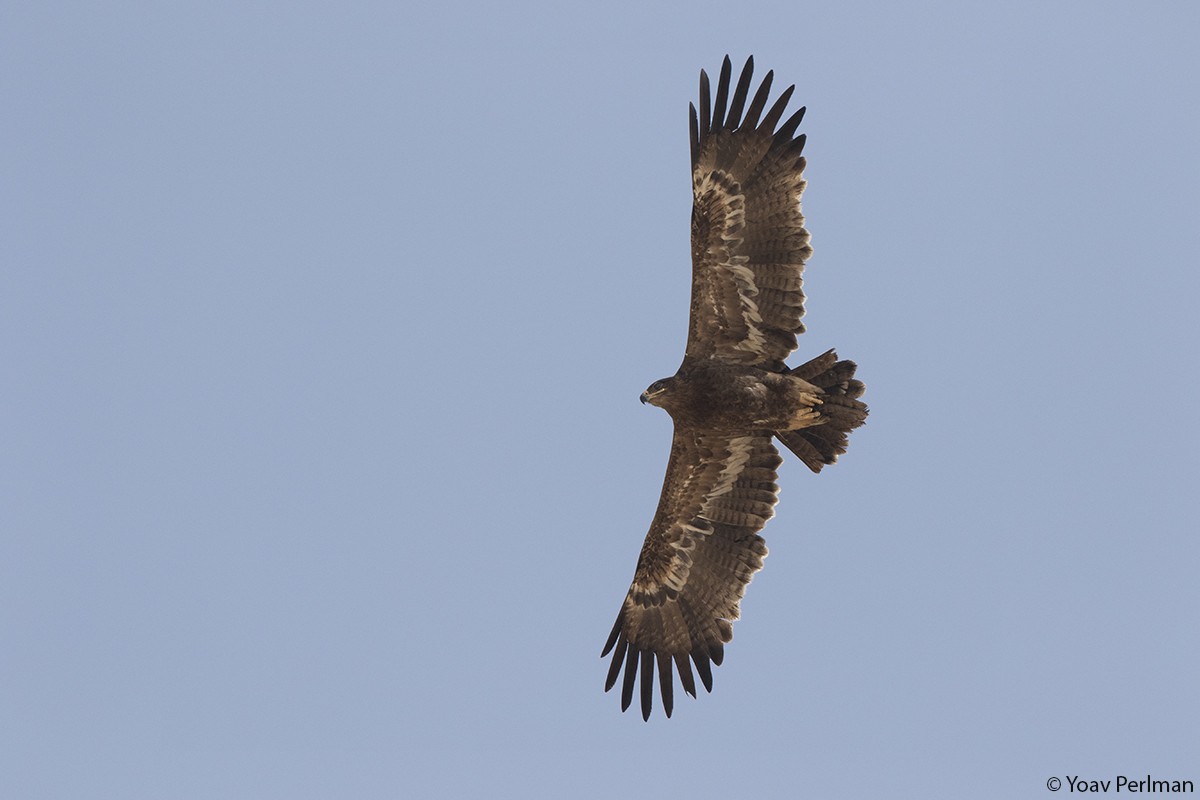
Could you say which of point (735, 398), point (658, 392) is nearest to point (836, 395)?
point (735, 398)

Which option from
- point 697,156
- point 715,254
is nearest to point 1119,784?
point 715,254

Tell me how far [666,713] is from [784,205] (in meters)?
5.61

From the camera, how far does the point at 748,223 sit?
1366 centimetres

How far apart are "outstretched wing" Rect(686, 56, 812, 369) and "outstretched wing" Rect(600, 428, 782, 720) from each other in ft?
4.17

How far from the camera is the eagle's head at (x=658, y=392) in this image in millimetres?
14062

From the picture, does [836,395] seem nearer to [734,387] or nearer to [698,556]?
[734,387]

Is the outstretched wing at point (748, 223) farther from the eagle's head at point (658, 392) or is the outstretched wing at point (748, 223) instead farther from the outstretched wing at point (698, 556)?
the outstretched wing at point (698, 556)

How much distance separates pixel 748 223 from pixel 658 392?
197 cm

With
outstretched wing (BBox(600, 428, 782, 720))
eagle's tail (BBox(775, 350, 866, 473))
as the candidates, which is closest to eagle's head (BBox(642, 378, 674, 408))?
outstretched wing (BBox(600, 428, 782, 720))

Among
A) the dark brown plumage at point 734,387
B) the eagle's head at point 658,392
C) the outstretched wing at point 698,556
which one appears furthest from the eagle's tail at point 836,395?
the eagle's head at point 658,392

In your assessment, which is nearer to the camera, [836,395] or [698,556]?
[836,395]

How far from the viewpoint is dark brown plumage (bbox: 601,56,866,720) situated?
1361cm

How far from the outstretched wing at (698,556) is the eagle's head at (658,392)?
0.63m

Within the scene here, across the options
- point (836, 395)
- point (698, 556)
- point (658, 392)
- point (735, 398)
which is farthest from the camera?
point (698, 556)
